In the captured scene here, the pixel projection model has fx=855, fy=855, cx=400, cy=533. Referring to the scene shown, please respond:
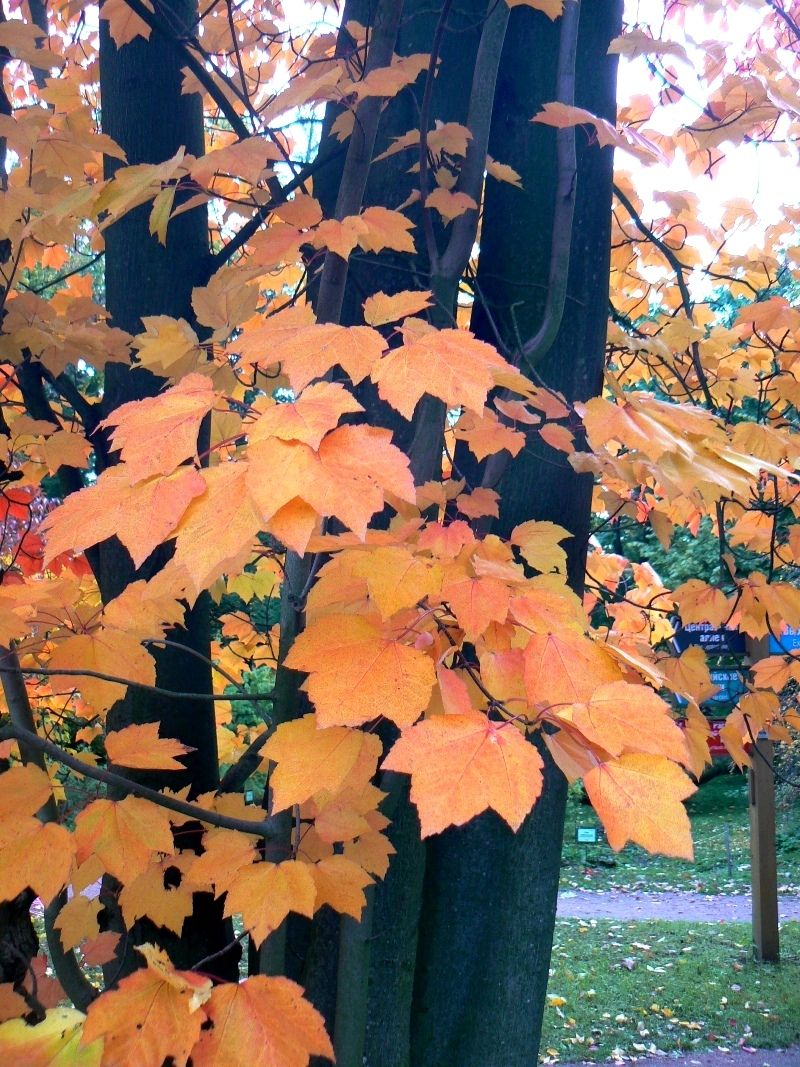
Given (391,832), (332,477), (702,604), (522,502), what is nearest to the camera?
(332,477)

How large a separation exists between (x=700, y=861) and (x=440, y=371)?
12.4m

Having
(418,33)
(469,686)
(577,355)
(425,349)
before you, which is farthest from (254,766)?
(418,33)

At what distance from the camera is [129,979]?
0.99 m

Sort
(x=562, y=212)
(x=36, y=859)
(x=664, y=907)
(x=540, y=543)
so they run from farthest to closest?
1. (x=664, y=907)
2. (x=562, y=212)
3. (x=540, y=543)
4. (x=36, y=859)

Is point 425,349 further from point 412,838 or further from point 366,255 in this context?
point 412,838

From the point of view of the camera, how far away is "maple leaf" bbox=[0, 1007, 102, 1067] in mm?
972

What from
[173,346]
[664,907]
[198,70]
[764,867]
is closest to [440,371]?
[173,346]

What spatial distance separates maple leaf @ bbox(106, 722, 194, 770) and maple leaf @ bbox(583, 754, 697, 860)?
71 centimetres

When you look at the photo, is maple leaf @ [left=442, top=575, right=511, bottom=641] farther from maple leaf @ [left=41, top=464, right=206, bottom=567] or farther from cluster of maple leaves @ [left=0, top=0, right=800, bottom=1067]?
maple leaf @ [left=41, top=464, right=206, bottom=567]

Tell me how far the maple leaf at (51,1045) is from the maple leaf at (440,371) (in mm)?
800

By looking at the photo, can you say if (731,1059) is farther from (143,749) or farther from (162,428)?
(162,428)

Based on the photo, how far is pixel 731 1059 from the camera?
4.75m

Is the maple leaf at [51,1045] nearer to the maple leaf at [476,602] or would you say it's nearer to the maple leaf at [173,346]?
the maple leaf at [476,602]

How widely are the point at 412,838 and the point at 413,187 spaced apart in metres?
1.58
